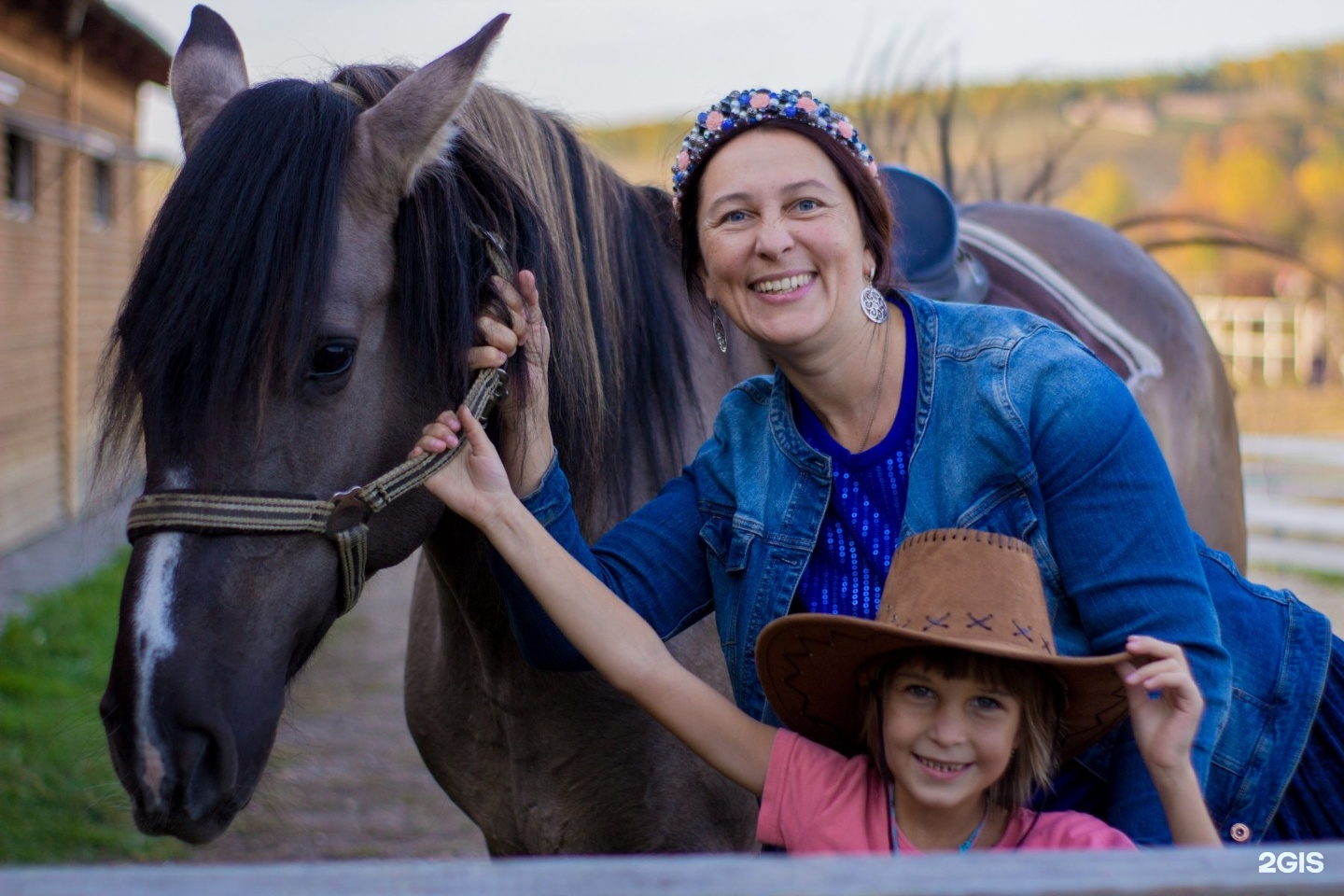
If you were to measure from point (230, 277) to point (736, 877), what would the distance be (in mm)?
1155

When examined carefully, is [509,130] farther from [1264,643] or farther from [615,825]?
[1264,643]

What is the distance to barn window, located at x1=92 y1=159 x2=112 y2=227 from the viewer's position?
11.6m

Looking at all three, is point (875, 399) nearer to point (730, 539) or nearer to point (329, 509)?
point (730, 539)

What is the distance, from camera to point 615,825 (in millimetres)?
2182

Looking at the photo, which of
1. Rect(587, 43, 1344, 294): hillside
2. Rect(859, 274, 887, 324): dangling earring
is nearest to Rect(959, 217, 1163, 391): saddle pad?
Rect(587, 43, 1344, 294): hillside

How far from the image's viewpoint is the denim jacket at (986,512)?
5.10 ft

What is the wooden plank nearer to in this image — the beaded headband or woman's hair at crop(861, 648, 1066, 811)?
woman's hair at crop(861, 648, 1066, 811)

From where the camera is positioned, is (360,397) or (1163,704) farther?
(360,397)

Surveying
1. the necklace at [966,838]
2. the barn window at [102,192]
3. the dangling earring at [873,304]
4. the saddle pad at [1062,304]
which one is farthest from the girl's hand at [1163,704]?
the barn window at [102,192]

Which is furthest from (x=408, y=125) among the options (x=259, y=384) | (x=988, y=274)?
(x=988, y=274)

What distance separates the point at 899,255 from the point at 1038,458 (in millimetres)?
1353

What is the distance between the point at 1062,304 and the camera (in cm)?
331

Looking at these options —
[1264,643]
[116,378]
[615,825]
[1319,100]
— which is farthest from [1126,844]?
[1319,100]

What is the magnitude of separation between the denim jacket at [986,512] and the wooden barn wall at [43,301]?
22.7 ft
